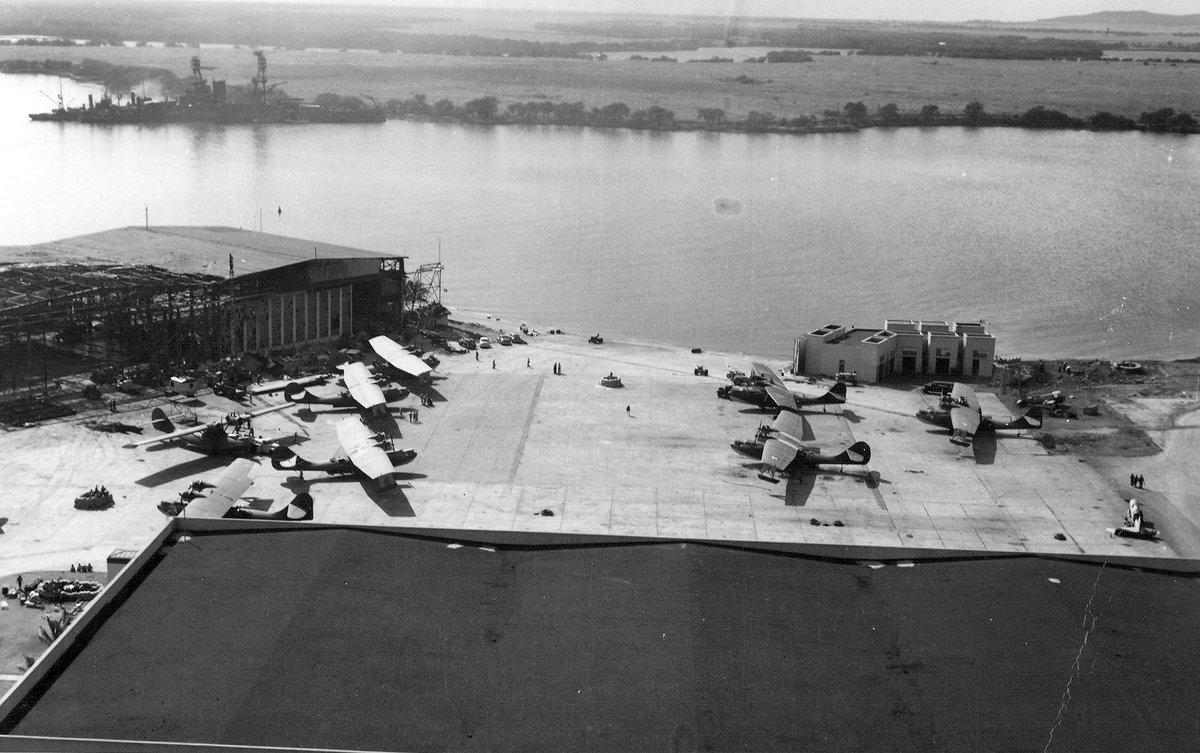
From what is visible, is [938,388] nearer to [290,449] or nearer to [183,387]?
[290,449]

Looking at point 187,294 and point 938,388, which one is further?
point 187,294

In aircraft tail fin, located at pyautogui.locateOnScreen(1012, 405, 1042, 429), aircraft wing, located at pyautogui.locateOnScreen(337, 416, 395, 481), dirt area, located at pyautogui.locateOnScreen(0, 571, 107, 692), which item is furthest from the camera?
aircraft tail fin, located at pyautogui.locateOnScreen(1012, 405, 1042, 429)

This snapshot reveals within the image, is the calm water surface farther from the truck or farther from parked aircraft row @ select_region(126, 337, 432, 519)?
the truck

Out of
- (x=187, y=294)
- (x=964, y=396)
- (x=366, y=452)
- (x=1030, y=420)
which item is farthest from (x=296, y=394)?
(x=1030, y=420)

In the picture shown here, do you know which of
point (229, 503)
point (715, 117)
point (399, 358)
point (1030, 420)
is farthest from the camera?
point (715, 117)

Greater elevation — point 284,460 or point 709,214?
point 709,214

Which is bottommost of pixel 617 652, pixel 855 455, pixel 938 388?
pixel 938 388

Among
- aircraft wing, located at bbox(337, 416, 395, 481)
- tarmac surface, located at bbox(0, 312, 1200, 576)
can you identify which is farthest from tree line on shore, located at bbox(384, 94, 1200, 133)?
aircraft wing, located at bbox(337, 416, 395, 481)

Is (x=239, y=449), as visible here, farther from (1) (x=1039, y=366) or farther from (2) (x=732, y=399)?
(1) (x=1039, y=366)
